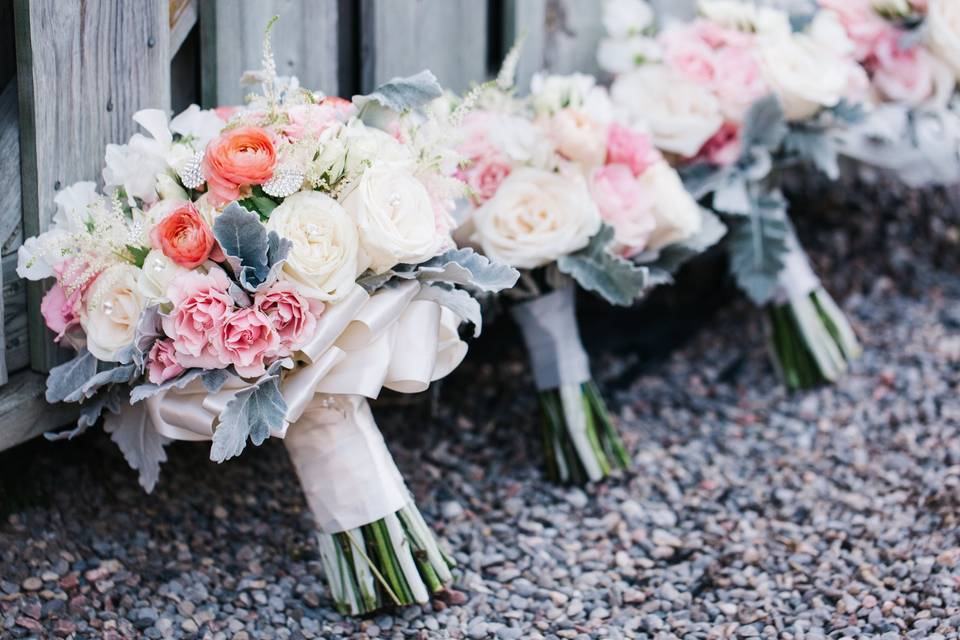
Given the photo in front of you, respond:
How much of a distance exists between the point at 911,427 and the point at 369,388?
5.36 feet

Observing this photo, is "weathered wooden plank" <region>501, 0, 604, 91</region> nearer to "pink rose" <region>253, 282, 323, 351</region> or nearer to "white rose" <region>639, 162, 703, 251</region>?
"white rose" <region>639, 162, 703, 251</region>

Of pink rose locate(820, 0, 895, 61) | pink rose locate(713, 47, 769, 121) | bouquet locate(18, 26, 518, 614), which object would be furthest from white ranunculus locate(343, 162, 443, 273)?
pink rose locate(820, 0, 895, 61)

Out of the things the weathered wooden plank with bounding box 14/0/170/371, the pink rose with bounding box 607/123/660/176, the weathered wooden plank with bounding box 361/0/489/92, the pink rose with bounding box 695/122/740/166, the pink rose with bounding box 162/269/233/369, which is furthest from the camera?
the pink rose with bounding box 695/122/740/166

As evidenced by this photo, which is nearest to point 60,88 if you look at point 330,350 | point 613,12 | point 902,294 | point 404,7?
point 330,350

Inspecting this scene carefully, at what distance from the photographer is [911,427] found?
9.92 ft

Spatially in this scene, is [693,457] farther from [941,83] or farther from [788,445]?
[941,83]

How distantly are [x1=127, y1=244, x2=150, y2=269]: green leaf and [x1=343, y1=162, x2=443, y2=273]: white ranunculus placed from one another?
36 centimetres

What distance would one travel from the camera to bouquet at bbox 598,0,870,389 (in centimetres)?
294

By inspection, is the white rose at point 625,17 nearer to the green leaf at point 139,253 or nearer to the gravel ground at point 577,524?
the gravel ground at point 577,524

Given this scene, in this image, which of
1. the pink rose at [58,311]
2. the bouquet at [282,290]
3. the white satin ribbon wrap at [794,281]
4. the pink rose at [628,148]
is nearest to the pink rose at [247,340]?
the bouquet at [282,290]

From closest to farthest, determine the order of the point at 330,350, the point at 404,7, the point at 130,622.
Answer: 1. the point at 330,350
2. the point at 130,622
3. the point at 404,7

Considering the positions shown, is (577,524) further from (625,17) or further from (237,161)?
(625,17)

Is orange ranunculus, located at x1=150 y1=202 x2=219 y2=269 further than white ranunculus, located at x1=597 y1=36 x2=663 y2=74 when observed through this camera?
No

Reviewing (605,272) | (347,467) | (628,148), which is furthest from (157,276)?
(628,148)
